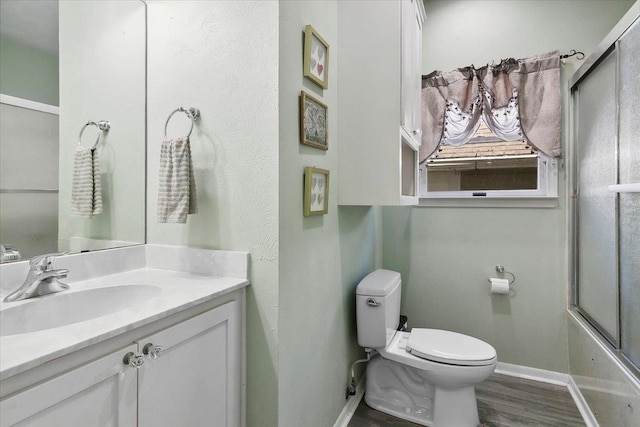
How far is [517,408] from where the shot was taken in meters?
2.00

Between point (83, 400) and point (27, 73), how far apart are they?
111 cm

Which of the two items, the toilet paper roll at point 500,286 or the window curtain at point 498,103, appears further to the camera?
the toilet paper roll at point 500,286

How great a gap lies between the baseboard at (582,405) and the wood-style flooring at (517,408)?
0.02 meters

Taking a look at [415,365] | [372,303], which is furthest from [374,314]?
[415,365]

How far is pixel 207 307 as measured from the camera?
3.57 feet

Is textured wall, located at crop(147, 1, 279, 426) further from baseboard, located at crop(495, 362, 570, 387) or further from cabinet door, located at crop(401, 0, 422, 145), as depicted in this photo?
baseboard, located at crop(495, 362, 570, 387)

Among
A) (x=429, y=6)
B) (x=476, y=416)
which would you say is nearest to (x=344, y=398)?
(x=476, y=416)

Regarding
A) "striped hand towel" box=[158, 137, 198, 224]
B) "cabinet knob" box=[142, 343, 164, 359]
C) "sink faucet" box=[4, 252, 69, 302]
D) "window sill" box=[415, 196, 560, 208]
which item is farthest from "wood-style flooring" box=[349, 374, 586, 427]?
"sink faucet" box=[4, 252, 69, 302]

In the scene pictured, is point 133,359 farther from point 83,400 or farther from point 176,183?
point 176,183

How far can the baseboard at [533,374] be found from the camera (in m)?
2.27

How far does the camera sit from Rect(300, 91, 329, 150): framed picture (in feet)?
4.44

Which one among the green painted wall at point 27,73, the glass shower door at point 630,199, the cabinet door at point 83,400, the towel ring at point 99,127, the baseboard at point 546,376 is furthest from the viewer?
the baseboard at point 546,376

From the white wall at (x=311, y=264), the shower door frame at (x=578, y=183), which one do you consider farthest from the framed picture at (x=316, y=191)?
the shower door frame at (x=578, y=183)

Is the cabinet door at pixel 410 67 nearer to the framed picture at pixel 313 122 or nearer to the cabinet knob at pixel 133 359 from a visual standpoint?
the framed picture at pixel 313 122
